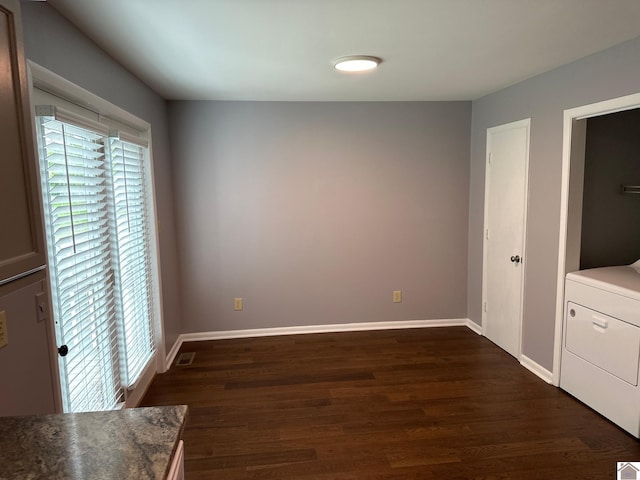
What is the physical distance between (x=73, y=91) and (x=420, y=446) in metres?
2.70

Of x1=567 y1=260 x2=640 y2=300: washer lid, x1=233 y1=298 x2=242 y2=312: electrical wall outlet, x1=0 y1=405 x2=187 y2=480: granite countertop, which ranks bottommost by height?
x1=233 y1=298 x2=242 y2=312: electrical wall outlet

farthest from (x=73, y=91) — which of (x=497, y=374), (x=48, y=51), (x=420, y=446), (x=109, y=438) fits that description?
(x=497, y=374)

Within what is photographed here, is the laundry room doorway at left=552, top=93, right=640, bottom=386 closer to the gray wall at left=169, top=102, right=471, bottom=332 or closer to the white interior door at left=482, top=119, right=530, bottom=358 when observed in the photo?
the white interior door at left=482, top=119, right=530, bottom=358

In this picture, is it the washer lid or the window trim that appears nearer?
the window trim

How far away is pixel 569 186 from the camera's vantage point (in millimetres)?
2902

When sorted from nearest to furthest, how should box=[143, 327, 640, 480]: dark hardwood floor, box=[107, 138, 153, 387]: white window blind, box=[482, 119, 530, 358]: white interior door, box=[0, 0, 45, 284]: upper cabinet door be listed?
box=[0, 0, 45, 284]: upper cabinet door
box=[143, 327, 640, 480]: dark hardwood floor
box=[107, 138, 153, 387]: white window blind
box=[482, 119, 530, 358]: white interior door

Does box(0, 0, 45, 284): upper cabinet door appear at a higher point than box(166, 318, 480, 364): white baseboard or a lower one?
higher

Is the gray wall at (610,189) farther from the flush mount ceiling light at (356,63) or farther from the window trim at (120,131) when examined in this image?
the window trim at (120,131)

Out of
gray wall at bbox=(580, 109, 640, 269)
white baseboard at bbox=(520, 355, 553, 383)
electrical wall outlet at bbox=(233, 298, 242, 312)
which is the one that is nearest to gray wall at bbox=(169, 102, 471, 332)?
electrical wall outlet at bbox=(233, 298, 242, 312)

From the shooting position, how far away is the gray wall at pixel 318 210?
3971mm

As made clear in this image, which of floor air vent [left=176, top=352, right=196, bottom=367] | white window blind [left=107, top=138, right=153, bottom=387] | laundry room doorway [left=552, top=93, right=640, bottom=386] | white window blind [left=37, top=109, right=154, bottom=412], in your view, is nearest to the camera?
white window blind [left=37, top=109, right=154, bottom=412]

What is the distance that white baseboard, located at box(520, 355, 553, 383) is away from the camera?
3160 millimetres

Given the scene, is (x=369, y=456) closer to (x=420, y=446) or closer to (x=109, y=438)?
(x=420, y=446)

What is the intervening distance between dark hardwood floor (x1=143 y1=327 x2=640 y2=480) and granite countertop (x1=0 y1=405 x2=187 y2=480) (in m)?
1.27
